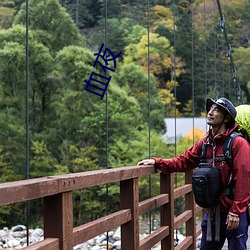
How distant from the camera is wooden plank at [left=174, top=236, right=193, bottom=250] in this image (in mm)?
2848

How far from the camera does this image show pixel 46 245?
1.35 metres

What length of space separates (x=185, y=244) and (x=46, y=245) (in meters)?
1.75

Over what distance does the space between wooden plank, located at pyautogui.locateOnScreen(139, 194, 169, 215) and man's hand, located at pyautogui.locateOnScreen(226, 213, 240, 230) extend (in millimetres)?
333

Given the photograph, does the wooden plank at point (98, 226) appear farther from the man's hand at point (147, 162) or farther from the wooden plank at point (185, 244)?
the wooden plank at point (185, 244)

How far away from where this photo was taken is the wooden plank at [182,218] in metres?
2.82

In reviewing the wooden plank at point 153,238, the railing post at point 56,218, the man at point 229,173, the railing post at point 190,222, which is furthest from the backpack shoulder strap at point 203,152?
the railing post at point 190,222

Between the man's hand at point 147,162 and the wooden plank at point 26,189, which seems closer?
the wooden plank at point 26,189

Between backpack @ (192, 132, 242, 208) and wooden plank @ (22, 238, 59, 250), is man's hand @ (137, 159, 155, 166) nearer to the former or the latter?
backpack @ (192, 132, 242, 208)

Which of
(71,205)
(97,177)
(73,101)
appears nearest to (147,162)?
(97,177)

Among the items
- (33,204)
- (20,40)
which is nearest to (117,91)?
(20,40)

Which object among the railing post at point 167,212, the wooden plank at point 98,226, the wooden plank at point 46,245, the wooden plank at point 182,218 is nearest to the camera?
the wooden plank at point 46,245

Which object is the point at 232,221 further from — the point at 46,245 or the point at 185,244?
the point at 185,244

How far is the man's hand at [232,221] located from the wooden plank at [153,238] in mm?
337

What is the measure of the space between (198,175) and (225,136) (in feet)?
0.47
